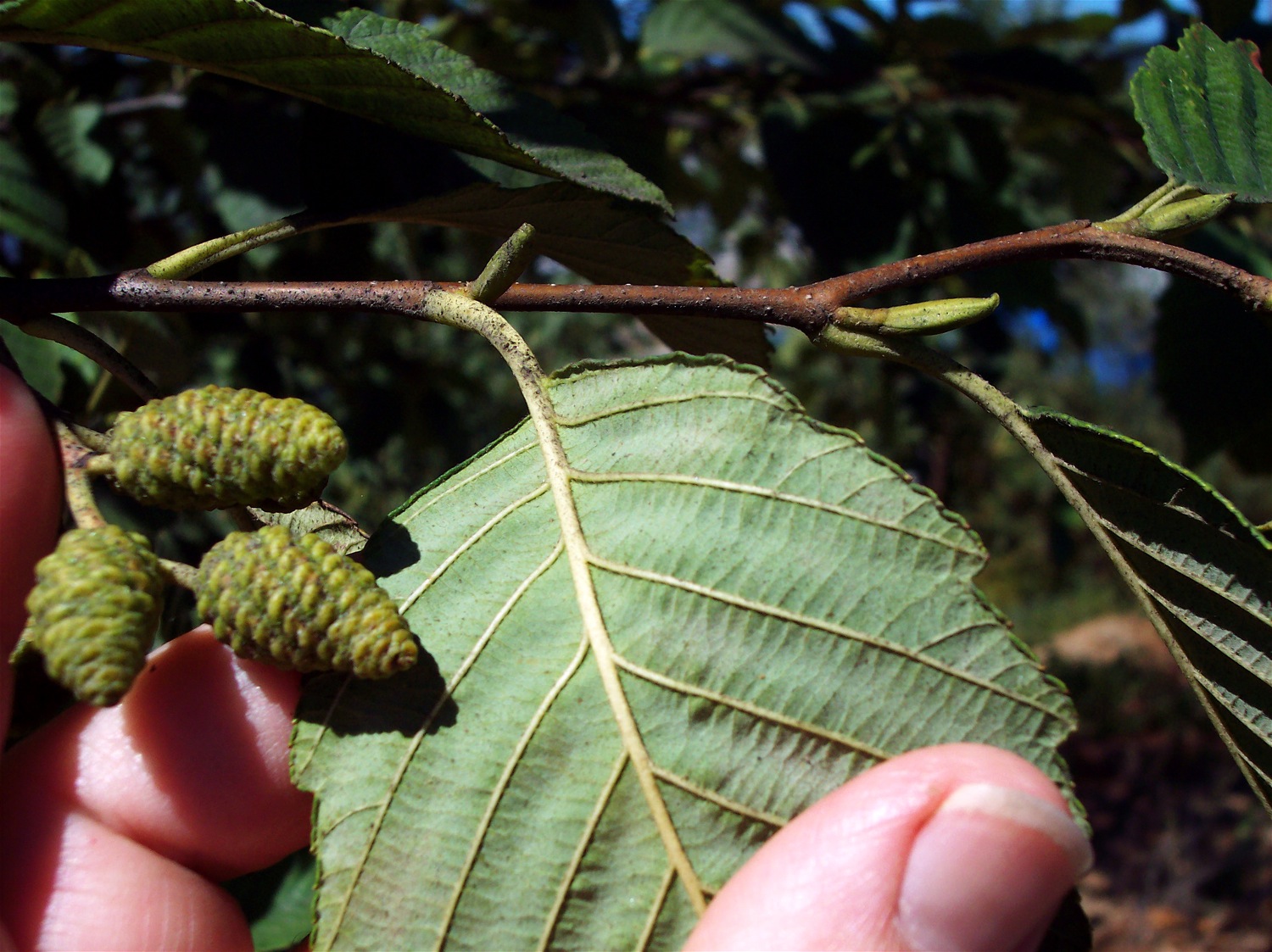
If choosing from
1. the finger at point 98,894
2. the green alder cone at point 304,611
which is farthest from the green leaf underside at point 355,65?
the finger at point 98,894

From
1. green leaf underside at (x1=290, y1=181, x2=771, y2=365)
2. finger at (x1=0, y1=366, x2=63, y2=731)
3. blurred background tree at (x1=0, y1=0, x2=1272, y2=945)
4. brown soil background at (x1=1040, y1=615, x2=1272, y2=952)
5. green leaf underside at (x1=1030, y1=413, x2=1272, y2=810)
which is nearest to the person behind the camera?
green leaf underside at (x1=1030, y1=413, x2=1272, y2=810)

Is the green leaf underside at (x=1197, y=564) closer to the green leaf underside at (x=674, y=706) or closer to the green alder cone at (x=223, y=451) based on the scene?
the green leaf underside at (x=674, y=706)

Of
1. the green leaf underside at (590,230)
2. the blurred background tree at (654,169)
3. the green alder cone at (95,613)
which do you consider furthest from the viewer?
the blurred background tree at (654,169)

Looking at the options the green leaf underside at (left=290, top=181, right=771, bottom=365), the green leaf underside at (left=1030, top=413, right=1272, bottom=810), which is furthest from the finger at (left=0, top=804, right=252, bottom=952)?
the green leaf underside at (left=1030, top=413, right=1272, bottom=810)

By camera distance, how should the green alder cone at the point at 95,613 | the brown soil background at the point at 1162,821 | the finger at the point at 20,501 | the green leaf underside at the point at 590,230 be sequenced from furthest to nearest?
1. the brown soil background at the point at 1162,821
2. the green leaf underside at the point at 590,230
3. the finger at the point at 20,501
4. the green alder cone at the point at 95,613

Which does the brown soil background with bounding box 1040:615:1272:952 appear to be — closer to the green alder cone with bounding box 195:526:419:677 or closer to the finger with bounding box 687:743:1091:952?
the finger with bounding box 687:743:1091:952

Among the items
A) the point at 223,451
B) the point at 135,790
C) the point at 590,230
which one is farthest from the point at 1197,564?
the point at 135,790

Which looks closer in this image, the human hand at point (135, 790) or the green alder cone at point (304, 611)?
the green alder cone at point (304, 611)
